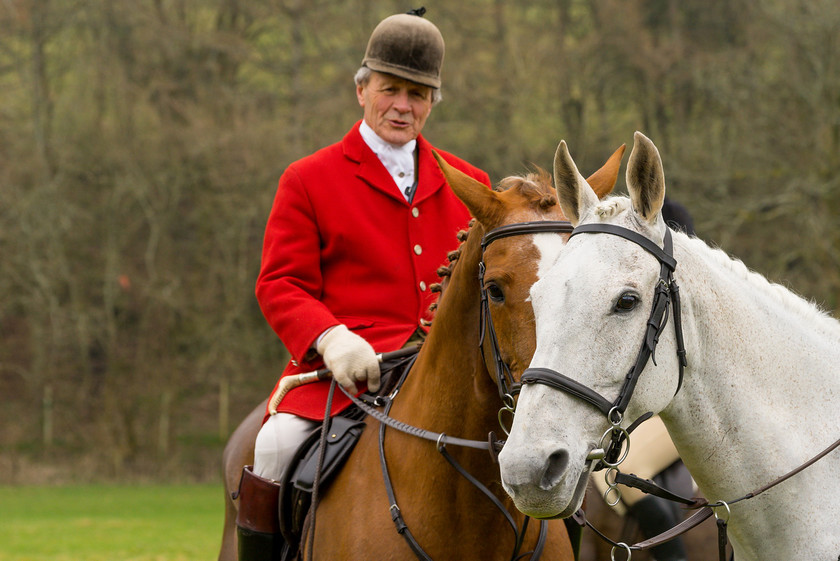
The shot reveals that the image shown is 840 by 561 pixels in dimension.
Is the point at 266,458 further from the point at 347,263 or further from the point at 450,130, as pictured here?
the point at 450,130

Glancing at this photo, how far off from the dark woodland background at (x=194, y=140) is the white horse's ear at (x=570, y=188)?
1747 cm

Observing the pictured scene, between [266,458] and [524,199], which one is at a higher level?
[524,199]

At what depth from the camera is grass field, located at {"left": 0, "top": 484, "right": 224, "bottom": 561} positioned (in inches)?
512

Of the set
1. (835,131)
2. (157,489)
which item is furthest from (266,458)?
(157,489)

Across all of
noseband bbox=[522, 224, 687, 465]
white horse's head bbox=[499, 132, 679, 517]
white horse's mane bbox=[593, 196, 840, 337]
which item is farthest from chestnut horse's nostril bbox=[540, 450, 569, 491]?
white horse's mane bbox=[593, 196, 840, 337]

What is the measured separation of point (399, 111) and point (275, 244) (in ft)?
2.66

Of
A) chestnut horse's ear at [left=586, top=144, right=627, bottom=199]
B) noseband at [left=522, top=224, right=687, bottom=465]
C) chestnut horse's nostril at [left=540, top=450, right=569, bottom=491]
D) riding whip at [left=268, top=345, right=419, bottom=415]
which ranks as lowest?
riding whip at [left=268, top=345, right=419, bottom=415]

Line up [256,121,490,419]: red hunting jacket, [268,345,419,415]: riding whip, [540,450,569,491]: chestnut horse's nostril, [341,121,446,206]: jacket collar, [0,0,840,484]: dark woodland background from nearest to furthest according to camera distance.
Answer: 1. [540,450,569,491]: chestnut horse's nostril
2. [268,345,419,415]: riding whip
3. [256,121,490,419]: red hunting jacket
4. [341,121,446,206]: jacket collar
5. [0,0,840,484]: dark woodland background

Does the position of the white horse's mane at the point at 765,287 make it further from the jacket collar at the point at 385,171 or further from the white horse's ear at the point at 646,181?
the jacket collar at the point at 385,171

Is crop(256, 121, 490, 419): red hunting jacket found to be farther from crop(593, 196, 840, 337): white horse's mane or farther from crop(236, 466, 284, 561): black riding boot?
crop(593, 196, 840, 337): white horse's mane

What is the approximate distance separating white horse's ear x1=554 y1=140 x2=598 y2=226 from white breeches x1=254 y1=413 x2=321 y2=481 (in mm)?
1592

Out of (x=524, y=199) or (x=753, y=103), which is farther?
(x=753, y=103)

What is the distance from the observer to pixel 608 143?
20734mm

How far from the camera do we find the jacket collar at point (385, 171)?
4133mm
